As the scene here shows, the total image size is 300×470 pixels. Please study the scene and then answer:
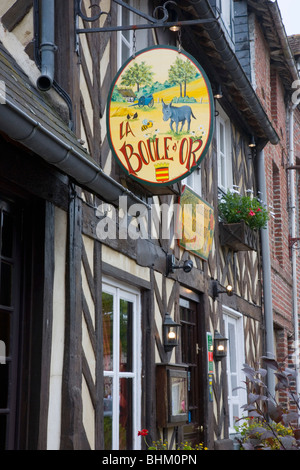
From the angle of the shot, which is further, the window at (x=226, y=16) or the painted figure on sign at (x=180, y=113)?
the window at (x=226, y=16)

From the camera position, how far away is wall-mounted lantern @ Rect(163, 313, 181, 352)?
6730 millimetres

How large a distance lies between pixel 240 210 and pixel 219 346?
5.89 ft

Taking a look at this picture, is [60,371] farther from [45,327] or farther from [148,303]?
[148,303]

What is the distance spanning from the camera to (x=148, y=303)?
648cm

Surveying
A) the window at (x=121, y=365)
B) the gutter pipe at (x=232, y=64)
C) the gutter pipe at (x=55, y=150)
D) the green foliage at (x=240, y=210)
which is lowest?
the window at (x=121, y=365)

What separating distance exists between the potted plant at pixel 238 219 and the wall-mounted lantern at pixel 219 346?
1258 mm

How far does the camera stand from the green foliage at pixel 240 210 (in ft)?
29.9

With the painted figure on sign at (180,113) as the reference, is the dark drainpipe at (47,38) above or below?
above

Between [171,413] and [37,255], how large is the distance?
2521 mm

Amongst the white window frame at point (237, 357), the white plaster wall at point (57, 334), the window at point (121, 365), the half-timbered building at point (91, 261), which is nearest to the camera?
the half-timbered building at point (91, 261)

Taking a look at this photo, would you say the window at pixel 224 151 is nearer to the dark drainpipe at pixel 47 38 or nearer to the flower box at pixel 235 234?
→ the flower box at pixel 235 234

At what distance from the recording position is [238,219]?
9.08 meters

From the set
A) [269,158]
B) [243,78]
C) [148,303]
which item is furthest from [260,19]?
[148,303]

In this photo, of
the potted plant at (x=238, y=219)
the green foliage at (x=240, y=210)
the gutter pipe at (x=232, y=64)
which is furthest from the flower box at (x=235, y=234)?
the gutter pipe at (x=232, y=64)
